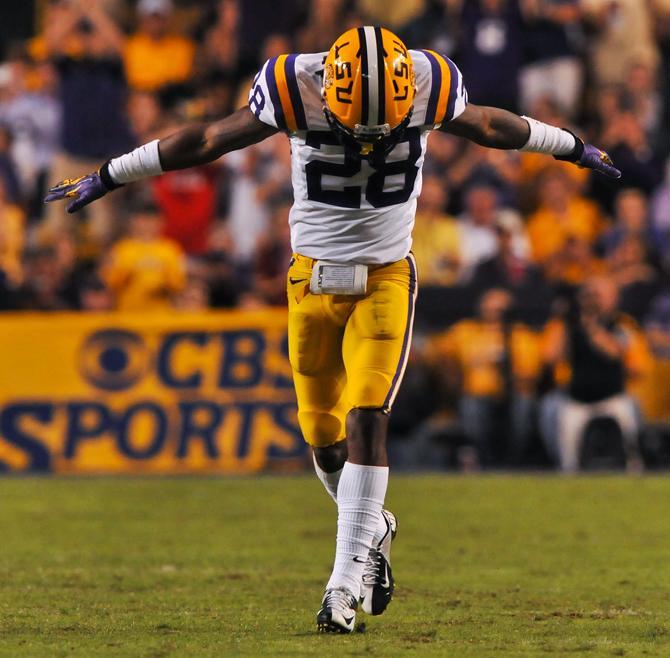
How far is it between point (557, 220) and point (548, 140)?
6881 mm

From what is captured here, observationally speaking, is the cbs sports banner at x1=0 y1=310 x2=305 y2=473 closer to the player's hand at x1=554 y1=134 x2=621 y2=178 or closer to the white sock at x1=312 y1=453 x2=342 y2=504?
the white sock at x1=312 y1=453 x2=342 y2=504

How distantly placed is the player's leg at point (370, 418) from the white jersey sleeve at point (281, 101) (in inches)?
24.2

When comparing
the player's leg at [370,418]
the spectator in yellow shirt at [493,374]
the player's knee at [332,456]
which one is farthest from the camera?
the spectator in yellow shirt at [493,374]

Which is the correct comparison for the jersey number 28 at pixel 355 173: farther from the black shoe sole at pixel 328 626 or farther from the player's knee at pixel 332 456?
the black shoe sole at pixel 328 626

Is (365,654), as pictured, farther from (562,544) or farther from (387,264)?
(562,544)

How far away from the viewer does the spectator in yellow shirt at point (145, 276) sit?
11.5 meters

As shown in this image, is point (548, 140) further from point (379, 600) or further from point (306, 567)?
point (306, 567)

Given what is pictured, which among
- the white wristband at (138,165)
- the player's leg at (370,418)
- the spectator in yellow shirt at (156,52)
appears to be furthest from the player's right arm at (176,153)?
the spectator in yellow shirt at (156,52)

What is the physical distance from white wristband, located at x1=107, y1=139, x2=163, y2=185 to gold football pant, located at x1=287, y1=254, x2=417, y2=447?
0.61 m

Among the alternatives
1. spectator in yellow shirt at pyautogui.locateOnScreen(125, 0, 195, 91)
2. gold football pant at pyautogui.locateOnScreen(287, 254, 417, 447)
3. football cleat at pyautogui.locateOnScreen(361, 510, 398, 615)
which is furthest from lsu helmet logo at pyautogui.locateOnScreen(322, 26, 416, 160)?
spectator in yellow shirt at pyautogui.locateOnScreen(125, 0, 195, 91)

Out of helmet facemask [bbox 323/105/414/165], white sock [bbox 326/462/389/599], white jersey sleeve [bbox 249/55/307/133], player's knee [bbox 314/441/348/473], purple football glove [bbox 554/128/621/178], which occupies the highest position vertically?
white jersey sleeve [bbox 249/55/307/133]

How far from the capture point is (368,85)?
4777mm

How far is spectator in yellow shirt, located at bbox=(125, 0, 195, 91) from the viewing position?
529 inches

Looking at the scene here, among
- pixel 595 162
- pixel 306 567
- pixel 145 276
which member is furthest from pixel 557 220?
pixel 595 162
